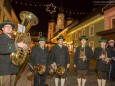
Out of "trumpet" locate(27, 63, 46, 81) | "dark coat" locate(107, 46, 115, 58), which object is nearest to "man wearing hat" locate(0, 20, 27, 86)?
"trumpet" locate(27, 63, 46, 81)

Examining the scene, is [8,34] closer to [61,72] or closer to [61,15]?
[61,72]

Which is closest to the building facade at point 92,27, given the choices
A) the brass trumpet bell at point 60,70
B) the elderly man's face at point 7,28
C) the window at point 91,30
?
the window at point 91,30

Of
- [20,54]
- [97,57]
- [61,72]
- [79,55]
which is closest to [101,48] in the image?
[97,57]

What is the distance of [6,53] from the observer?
4.79m

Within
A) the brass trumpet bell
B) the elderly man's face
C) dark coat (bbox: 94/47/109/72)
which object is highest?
the elderly man's face

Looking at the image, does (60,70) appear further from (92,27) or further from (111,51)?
(92,27)

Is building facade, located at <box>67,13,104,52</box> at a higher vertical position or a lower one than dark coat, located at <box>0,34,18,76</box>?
higher

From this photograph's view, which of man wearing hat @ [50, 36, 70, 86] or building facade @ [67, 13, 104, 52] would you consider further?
building facade @ [67, 13, 104, 52]

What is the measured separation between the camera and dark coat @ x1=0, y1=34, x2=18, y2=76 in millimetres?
4758

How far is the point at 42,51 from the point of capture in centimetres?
754

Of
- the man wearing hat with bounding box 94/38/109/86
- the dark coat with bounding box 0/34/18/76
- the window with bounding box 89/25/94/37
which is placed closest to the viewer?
the dark coat with bounding box 0/34/18/76

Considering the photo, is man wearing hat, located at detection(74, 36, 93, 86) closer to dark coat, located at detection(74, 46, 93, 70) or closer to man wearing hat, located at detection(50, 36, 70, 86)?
dark coat, located at detection(74, 46, 93, 70)

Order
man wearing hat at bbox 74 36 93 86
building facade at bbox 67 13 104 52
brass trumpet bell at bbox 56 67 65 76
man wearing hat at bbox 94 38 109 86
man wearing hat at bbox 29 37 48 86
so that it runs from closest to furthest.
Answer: man wearing hat at bbox 29 37 48 86
brass trumpet bell at bbox 56 67 65 76
man wearing hat at bbox 74 36 93 86
man wearing hat at bbox 94 38 109 86
building facade at bbox 67 13 104 52

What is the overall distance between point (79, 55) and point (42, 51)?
1.55 metres
